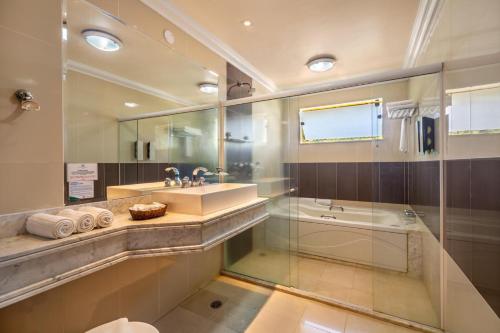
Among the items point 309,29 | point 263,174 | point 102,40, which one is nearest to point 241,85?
point 309,29

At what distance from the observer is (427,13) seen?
185cm

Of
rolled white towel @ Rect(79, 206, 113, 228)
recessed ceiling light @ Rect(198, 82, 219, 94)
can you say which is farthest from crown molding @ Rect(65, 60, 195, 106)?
rolled white towel @ Rect(79, 206, 113, 228)

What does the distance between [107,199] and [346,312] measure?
214 cm

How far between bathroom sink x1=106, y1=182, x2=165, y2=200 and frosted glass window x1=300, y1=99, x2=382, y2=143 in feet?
9.14

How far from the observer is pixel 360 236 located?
271cm

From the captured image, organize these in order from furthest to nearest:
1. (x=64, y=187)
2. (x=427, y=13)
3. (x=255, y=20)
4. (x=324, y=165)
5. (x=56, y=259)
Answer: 1. (x=324, y=165)
2. (x=255, y=20)
3. (x=427, y=13)
4. (x=64, y=187)
5. (x=56, y=259)

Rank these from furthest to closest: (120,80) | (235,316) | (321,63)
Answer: (321,63)
(235,316)
(120,80)

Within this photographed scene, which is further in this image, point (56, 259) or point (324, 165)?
point (324, 165)

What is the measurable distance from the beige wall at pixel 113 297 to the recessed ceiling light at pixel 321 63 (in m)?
2.69

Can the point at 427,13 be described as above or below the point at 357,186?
above

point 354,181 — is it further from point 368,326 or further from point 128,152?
point 128,152

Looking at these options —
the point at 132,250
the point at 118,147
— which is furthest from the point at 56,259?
the point at 118,147

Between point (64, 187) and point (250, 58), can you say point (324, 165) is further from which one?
point (64, 187)

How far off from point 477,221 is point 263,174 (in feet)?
6.15
